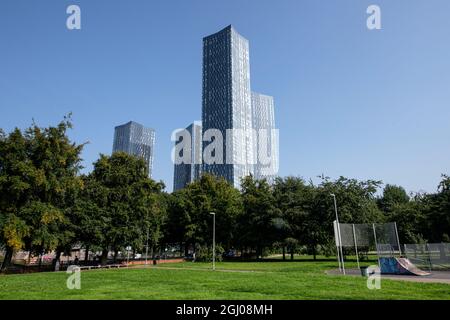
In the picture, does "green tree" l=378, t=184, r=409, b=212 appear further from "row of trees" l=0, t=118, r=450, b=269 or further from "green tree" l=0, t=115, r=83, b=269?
"green tree" l=0, t=115, r=83, b=269

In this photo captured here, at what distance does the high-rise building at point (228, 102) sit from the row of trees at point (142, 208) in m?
83.9

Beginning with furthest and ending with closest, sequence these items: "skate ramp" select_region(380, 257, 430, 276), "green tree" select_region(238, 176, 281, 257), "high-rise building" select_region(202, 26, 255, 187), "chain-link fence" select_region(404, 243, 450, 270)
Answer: "high-rise building" select_region(202, 26, 255, 187) < "green tree" select_region(238, 176, 281, 257) < "chain-link fence" select_region(404, 243, 450, 270) < "skate ramp" select_region(380, 257, 430, 276)

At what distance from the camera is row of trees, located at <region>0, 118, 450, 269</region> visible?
38.2 metres

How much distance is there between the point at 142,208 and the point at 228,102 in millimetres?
114241

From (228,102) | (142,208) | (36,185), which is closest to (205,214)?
(142,208)

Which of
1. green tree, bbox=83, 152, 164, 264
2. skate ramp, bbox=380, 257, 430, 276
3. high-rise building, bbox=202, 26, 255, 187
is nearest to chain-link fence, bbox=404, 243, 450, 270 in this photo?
skate ramp, bbox=380, 257, 430, 276

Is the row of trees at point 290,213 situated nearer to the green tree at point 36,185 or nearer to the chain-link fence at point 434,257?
the chain-link fence at point 434,257

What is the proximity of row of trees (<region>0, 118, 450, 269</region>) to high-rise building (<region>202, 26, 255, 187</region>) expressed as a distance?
8390cm

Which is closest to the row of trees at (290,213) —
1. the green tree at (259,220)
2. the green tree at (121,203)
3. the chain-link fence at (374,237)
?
the green tree at (259,220)

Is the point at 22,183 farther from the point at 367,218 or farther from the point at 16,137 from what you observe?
the point at 367,218

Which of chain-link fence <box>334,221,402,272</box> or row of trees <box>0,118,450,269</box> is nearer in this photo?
chain-link fence <box>334,221,402,272</box>

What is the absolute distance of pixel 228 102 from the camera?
160 m

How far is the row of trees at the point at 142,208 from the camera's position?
38219mm
